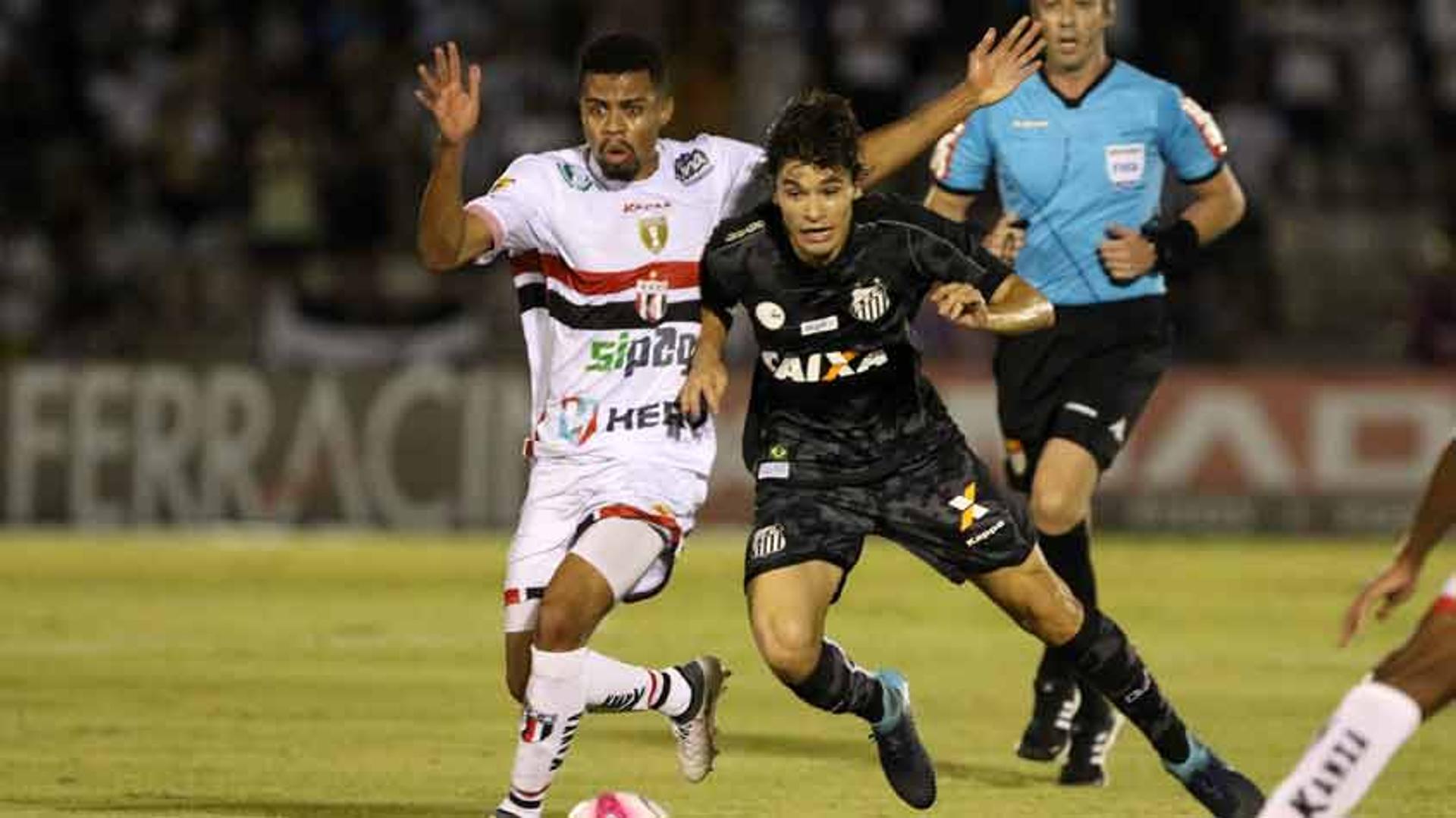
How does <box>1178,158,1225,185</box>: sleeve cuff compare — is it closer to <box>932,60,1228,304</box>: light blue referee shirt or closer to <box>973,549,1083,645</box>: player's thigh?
<box>932,60,1228,304</box>: light blue referee shirt

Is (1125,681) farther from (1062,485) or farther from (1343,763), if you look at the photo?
(1343,763)

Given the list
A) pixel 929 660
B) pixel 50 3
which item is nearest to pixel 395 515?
pixel 50 3

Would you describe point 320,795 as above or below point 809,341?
below

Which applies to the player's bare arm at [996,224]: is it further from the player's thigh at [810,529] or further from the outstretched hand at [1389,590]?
the outstretched hand at [1389,590]

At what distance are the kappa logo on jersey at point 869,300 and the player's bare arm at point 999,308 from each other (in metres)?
0.25

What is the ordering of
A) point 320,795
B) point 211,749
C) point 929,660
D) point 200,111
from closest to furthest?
point 320,795 < point 211,749 < point 929,660 < point 200,111

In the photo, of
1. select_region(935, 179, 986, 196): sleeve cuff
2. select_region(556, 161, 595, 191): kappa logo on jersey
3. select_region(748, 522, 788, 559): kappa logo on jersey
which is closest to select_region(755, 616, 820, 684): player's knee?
select_region(748, 522, 788, 559): kappa logo on jersey

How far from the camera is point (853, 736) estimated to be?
447 inches

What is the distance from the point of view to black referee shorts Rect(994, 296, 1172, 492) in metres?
10.6

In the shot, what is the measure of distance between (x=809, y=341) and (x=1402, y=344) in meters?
14.2

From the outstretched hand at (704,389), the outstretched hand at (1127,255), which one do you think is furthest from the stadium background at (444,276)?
the outstretched hand at (704,389)

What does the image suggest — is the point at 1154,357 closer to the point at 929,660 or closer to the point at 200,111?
the point at 929,660

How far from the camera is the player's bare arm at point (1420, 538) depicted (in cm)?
668

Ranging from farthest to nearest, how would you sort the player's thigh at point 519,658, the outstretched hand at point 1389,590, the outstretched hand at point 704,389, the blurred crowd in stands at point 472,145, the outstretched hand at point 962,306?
1. the blurred crowd in stands at point 472,145
2. the player's thigh at point 519,658
3. the outstretched hand at point 704,389
4. the outstretched hand at point 962,306
5. the outstretched hand at point 1389,590
